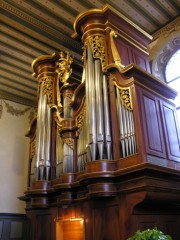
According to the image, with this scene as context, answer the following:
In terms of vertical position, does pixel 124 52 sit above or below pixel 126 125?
above

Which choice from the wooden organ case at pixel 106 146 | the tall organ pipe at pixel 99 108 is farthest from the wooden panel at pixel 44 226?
the tall organ pipe at pixel 99 108

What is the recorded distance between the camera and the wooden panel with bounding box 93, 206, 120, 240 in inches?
149

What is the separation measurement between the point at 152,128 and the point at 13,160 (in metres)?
5.31

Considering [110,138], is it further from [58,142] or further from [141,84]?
[58,142]

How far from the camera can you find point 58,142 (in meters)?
5.61

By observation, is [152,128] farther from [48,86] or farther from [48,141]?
[48,86]

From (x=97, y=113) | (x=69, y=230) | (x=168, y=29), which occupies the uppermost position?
(x=168, y=29)

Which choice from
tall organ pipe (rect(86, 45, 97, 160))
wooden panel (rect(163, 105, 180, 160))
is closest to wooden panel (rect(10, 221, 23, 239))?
tall organ pipe (rect(86, 45, 97, 160))

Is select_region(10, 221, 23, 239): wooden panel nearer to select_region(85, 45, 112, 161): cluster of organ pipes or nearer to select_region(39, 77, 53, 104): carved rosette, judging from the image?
select_region(39, 77, 53, 104): carved rosette

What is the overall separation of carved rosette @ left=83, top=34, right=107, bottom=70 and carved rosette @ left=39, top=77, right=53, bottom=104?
1.65 metres

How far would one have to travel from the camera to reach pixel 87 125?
14.4ft

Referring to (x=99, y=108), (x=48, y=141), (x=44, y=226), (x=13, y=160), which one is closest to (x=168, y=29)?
(x=99, y=108)

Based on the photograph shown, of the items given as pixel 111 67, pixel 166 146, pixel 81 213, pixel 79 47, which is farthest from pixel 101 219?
pixel 79 47

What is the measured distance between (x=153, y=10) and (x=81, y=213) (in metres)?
4.55
